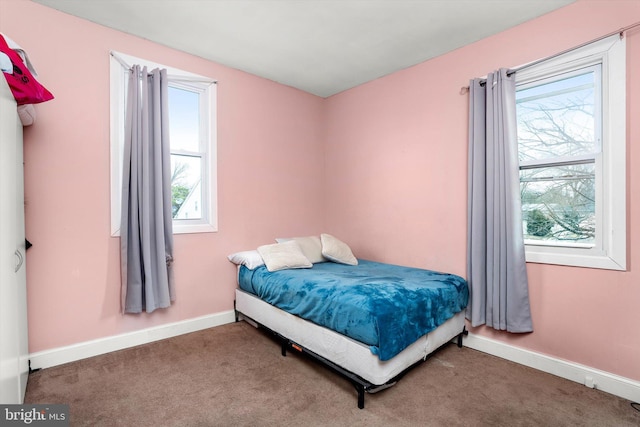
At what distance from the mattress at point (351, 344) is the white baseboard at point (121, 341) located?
0.56 meters

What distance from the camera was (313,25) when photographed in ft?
8.21

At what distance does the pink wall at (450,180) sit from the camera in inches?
78.9

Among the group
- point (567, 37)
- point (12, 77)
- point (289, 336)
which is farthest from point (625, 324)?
point (12, 77)

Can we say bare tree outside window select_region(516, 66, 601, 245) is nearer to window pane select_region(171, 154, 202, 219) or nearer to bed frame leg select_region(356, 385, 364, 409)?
bed frame leg select_region(356, 385, 364, 409)

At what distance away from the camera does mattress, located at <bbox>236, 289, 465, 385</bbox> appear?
6.07 feet

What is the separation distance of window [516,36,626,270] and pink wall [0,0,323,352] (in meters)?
2.76

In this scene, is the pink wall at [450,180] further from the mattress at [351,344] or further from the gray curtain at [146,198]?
the gray curtain at [146,198]

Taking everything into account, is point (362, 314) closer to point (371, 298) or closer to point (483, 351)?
point (371, 298)

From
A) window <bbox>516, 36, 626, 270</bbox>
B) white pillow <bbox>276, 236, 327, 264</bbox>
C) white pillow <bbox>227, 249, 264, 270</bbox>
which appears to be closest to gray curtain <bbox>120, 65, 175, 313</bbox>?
white pillow <bbox>227, 249, 264, 270</bbox>

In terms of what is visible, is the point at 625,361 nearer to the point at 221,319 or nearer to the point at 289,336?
the point at 289,336

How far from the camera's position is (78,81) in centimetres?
242

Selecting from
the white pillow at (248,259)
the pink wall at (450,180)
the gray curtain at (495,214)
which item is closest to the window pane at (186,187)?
the white pillow at (248,259)

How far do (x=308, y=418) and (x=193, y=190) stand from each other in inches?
91.9

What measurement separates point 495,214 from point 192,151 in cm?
287
